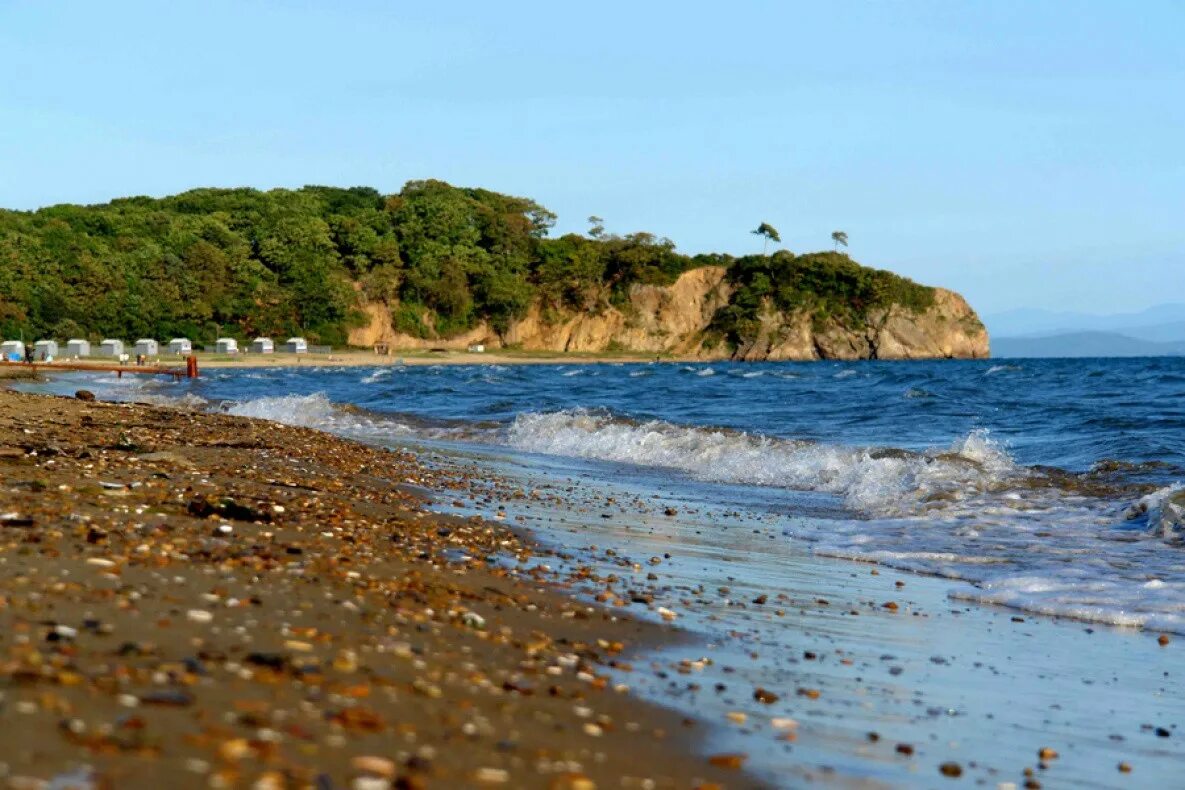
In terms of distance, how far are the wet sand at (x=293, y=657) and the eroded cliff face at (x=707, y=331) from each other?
11232 centimetres

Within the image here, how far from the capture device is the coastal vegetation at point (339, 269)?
89812 millimetres

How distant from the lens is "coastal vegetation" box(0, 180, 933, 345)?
89.8m

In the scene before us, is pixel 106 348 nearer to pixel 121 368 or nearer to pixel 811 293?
pixel 121 368

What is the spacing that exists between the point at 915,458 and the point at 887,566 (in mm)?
7540

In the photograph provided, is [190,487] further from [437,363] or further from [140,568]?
[437,363]

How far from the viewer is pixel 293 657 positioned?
13.9ft

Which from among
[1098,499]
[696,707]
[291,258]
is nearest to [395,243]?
[291,258]

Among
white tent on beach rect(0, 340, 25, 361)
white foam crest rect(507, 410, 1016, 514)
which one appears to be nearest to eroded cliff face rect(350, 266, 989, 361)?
white tent on beach rect(0, 340, 25, 361)

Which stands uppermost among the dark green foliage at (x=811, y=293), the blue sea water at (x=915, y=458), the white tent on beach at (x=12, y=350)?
the dark green foliage at (x=811, y=293)

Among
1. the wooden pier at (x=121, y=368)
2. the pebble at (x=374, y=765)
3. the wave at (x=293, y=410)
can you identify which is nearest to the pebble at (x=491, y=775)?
the pebble at (x=374, y=765)

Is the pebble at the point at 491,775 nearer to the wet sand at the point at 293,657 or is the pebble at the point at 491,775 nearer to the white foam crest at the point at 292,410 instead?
the wet sand at the point at 293,657

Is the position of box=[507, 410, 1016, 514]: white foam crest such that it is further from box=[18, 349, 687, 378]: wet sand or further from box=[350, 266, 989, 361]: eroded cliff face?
box=[350, 266, 989, 361]: eroded cliff face

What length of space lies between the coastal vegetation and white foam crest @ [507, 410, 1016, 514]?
241 ft

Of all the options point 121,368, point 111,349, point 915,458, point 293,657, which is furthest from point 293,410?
point 111,349
